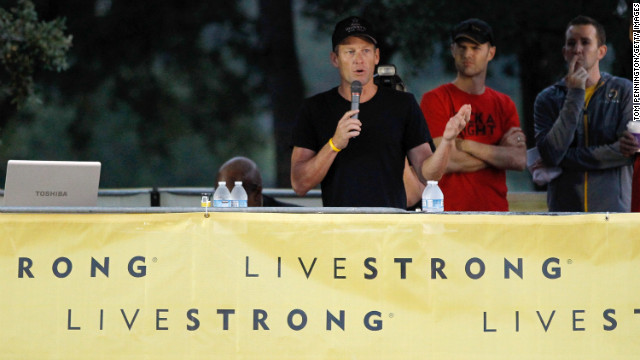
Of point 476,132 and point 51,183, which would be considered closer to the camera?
point 51,183

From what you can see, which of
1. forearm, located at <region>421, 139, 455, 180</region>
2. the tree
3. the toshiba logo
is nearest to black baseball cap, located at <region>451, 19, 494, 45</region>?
forearm, located at <region>421, 139, 455, 180</region>

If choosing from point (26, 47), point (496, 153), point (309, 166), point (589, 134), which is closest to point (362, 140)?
point (309, 166)

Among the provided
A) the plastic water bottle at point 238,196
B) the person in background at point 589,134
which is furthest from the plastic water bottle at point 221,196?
the person in background at point 589,134

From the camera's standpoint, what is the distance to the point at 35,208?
4.19m

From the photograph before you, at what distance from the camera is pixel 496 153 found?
229 inches

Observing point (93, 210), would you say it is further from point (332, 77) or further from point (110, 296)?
point (332, 77)

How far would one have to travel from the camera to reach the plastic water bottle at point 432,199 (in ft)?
14.2

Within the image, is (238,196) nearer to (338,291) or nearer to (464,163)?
(464,163)

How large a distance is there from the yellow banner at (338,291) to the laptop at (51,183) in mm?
372

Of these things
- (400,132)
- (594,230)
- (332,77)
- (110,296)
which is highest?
(332,77)

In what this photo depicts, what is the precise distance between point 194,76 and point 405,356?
7679 mm

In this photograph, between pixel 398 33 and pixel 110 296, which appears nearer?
pixel 110 296

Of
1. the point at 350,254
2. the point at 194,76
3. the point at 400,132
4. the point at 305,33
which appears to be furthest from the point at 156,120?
the point at 350,254

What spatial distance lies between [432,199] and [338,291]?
2.28 ft
